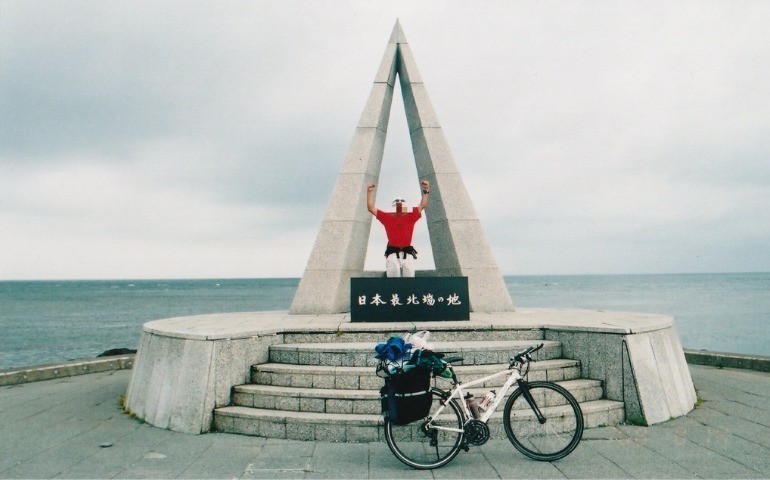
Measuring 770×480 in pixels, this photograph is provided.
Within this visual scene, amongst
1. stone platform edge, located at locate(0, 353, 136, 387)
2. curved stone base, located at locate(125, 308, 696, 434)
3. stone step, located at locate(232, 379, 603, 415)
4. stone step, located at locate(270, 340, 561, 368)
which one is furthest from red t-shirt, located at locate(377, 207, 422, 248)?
stone platform edge, located at locate(0, 353, 136, 387)

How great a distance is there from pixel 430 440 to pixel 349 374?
5.66 feet

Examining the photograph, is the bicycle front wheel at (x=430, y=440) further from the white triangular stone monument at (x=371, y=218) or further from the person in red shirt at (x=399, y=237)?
the white triangular stone monument at (x=371, y=218)

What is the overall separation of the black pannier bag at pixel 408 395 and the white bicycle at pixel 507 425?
205 mm

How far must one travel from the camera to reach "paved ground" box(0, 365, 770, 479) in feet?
17.0

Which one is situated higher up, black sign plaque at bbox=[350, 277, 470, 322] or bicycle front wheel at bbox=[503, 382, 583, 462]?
black sign plaque at bbox=[350, 277, 470, 322]

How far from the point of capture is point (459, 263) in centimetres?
1181

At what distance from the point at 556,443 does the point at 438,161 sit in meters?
8.19

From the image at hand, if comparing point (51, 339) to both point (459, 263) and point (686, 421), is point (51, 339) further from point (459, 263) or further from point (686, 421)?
point (686, 421)

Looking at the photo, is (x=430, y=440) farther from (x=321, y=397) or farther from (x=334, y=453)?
(x=321, y=397)

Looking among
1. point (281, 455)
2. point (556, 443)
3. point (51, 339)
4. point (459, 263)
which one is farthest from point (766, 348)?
point (51, 339)

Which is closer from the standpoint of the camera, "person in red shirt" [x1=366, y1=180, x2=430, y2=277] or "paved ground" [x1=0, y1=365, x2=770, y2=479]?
"paved ground" [x1=0, y1=365, x2=770, y2=479]

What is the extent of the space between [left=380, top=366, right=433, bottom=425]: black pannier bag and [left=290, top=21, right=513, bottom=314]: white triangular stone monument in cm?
635

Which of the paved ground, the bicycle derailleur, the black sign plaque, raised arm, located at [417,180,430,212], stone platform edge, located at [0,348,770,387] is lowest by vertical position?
the paved ground

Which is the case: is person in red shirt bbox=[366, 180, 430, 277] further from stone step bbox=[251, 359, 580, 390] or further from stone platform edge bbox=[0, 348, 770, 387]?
stone platform edge bbox=[0, 348, 770, 387]
